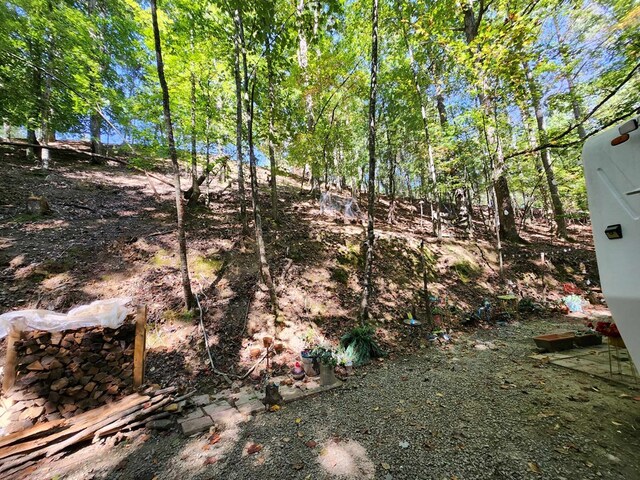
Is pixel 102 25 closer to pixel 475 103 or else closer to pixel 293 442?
pixel 475 103

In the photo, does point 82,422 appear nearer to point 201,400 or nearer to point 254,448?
point 201,400

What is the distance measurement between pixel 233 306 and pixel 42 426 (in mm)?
2973

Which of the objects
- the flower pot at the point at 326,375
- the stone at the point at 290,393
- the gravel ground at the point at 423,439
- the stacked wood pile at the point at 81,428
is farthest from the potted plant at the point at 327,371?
the stacked wood pile at the point at 81,428

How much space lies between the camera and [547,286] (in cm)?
877

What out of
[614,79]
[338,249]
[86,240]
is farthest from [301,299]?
[614,79]

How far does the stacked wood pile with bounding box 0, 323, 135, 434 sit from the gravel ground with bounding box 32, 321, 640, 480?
0.84m

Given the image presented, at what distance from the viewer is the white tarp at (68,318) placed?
131 inches

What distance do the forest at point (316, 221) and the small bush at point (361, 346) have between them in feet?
0.19

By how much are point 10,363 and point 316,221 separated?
8009 mm

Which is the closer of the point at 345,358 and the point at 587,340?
Result: the point at 345,358

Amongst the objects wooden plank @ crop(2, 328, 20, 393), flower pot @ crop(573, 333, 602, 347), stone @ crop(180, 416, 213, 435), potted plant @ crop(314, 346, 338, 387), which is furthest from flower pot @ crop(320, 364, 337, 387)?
flower pot @ crop(573, 333, 602, 347)

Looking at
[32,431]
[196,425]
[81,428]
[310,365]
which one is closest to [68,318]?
[32,431]

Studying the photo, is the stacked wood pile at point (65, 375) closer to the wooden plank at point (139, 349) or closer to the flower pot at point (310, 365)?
the wooden plank at point (139, 349)

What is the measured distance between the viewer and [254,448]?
2.79 metres
